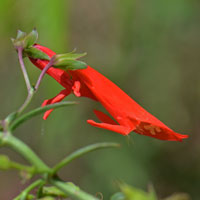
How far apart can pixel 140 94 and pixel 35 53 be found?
222 centimetres

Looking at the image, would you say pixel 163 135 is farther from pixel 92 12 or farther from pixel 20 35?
pixel 92 12

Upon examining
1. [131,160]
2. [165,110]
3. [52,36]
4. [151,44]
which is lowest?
[131,160]

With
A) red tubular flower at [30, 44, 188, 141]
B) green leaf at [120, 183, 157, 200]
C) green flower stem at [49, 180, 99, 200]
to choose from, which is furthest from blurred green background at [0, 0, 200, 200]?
green leaf at [120, 183, 157, 200]

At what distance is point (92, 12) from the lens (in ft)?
10.9

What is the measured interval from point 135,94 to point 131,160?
0.44 m

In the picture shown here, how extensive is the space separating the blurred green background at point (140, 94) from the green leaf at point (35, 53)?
5.95ft

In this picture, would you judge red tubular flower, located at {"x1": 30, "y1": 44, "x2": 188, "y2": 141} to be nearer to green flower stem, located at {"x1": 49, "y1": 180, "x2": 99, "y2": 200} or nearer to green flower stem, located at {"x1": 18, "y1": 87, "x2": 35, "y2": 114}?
green flower stem, located at {"x1": 18, "y1": 87, "x2": 35, "y2": 114}

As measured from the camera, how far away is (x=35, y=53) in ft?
3.18

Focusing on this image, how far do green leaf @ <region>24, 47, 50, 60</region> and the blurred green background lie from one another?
71.4 inches

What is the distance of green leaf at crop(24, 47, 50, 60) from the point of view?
959 mm

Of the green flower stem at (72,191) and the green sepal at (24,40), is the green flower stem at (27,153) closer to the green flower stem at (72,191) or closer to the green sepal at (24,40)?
the green flower stem at (72,191)

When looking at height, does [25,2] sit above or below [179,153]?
above

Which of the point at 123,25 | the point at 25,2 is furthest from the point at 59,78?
the point at 123,25

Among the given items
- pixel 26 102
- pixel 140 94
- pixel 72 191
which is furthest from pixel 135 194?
pixel 140 94
